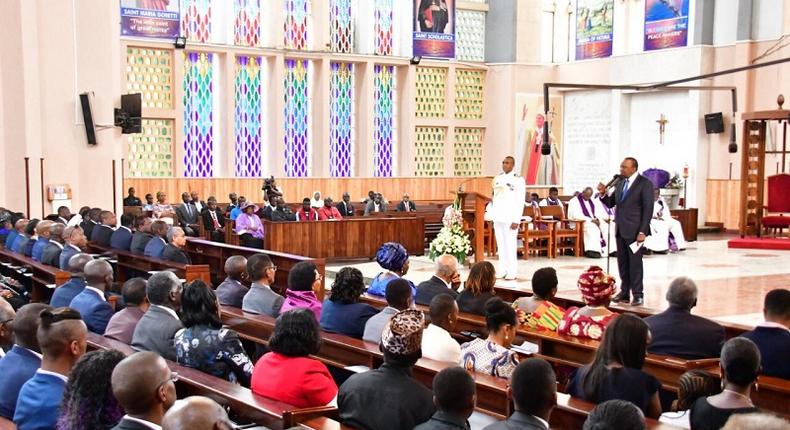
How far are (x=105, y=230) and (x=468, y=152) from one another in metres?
13.5

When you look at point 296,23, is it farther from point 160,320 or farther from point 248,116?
point 160,320

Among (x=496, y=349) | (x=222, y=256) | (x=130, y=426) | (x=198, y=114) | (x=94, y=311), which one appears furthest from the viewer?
(x=198, y=114)

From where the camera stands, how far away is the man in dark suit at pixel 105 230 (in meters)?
10.6

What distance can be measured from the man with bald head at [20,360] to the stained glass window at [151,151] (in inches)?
609

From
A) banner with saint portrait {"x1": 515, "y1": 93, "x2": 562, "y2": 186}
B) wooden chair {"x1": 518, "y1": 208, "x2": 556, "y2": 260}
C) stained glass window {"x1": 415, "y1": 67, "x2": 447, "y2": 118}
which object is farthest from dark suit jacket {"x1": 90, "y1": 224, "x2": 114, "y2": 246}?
banner with saint portrait {"x1": 515, "y1": 93, "x2": 562, "y2": 186}

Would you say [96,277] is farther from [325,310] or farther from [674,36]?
[674,36]

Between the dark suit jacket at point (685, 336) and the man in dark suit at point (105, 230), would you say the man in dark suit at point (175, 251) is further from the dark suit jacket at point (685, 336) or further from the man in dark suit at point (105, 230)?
the dark suit jacket at point (685, 336)

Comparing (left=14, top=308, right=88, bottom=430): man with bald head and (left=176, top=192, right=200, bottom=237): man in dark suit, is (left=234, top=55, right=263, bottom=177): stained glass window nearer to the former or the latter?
(left=176, top=192, right=200, bottom=237): man in dark suit

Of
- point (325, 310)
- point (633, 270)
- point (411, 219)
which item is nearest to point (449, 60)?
point (411, 219)

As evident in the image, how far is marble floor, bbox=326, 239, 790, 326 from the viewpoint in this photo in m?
8.78

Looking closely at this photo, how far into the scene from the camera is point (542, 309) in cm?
542

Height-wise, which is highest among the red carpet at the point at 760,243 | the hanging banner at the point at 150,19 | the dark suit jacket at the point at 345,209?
the hanging banner at the point at 150,19

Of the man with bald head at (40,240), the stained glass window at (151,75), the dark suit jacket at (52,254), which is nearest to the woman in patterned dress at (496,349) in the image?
the dark suit jacket at (52,254)

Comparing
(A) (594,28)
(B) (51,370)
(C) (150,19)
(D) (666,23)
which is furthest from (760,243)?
(B) (51,370)
